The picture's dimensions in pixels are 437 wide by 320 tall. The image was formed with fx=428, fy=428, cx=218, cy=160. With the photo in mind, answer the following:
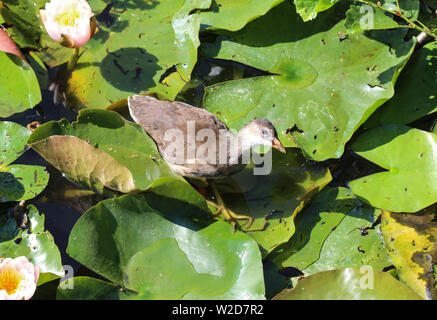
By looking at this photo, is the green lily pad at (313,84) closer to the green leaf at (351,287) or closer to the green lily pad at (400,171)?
the green lily pad at (400,171)

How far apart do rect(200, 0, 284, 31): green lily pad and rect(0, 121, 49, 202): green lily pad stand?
5.83 feet

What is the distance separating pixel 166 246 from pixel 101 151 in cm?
77

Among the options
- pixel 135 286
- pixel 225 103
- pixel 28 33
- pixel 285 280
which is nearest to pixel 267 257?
pixel 285 280

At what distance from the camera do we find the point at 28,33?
376 centimetres

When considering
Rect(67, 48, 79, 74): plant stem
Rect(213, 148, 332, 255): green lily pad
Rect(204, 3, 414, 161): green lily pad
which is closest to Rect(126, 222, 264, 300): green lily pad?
Rect(213, 148, 332, 255): green lily pad

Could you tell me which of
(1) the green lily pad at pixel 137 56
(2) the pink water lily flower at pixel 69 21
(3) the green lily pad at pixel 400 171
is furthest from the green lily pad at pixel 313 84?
(2) the pink water lily flower at pixel 69 21

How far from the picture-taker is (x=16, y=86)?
3.53 m

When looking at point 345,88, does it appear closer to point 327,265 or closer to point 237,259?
point 327,265

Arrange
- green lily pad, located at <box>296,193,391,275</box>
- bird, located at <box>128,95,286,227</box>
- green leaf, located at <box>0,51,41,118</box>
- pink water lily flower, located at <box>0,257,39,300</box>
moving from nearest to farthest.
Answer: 1. pink water lily flower, located at <box>0,257,39,300</box>
2. green lily pad, located at <box>296,193,391,275</box>
3. bird, located at <box>128,95,286,227</box>
4. green leaf, located at <box>0,51,41,118</box>

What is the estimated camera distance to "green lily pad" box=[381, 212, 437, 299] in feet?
9.43

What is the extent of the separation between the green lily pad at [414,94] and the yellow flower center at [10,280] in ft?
9.10

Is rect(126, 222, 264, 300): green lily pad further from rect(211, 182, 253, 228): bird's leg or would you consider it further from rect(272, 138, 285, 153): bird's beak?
rect(272, 138, 285, 153): bird's beak

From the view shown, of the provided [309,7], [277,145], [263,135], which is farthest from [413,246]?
[309,7]

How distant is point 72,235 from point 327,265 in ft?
5.68
